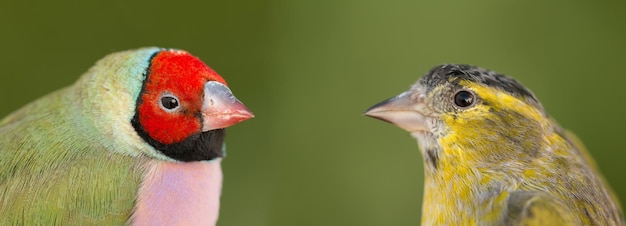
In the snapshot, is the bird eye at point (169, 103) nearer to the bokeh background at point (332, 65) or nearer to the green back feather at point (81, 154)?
the green back feather at point (81, 154)

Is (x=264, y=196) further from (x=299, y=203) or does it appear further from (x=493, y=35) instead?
(x=493, y=35)

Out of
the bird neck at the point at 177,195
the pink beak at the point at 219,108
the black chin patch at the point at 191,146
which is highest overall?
the pink beak at the point at 219,108

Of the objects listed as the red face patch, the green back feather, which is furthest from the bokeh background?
the red face patch

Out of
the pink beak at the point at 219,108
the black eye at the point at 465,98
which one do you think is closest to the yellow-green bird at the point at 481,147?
the black eye at the point at 465,98

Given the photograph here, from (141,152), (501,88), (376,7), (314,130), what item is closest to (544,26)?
(376,7)

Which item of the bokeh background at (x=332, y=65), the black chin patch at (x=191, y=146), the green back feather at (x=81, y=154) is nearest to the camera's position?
the green back feather at (x=81, y=154)

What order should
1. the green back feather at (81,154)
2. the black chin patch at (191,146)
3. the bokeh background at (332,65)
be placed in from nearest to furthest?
the green back feather at (81,154) < the black chin patch at (191,146) < the bokeh background at (332,65)

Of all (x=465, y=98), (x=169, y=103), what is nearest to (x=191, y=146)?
(x=169, y=103)

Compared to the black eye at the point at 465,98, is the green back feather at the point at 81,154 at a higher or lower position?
lower
